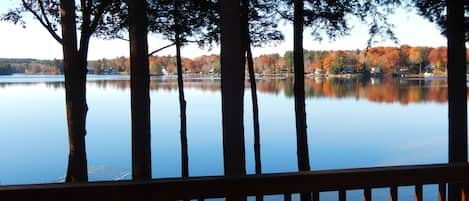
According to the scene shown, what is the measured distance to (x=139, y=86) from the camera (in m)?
3.90

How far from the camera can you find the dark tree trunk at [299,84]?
5477 millimetres

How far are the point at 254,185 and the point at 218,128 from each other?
1520 centimetres

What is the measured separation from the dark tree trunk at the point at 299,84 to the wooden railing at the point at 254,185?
12.2ft

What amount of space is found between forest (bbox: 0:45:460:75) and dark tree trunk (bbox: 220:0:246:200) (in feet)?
17.1

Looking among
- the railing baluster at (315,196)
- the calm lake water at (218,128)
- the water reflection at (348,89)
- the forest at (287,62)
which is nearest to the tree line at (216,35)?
the railing baluster at (315,196)

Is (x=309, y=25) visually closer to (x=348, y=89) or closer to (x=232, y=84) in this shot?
(x=232, y=84)

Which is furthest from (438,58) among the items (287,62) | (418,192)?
(418,192)

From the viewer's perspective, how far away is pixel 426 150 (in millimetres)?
13367

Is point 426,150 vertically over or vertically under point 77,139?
under

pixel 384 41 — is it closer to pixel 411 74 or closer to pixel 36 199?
pixel 36 199

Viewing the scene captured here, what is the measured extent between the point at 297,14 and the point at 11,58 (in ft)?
25.4

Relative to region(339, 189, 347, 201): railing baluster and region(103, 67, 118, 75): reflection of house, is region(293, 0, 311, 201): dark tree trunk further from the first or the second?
region(103, 67, 118, 75): reflection of house

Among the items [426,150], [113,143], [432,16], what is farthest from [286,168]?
[432,16]

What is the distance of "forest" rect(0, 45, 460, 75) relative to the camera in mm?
9250
